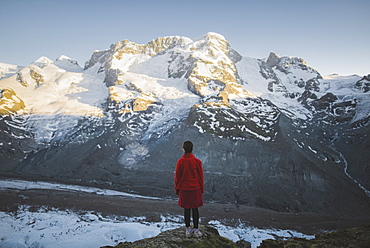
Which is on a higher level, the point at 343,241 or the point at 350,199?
the point at 343,241

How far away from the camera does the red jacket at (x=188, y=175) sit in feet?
19.7

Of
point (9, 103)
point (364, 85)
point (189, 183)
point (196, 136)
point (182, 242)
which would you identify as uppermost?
point (364, 85)

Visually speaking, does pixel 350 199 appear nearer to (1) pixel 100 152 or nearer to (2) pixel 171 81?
(1) pixel 100 152

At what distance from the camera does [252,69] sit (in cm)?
14662

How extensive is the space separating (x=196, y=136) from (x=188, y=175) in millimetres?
54201

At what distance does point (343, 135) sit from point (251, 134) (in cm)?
3455

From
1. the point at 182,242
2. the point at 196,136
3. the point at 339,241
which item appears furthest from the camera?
the point at 196,136

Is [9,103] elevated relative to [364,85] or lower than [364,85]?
lower

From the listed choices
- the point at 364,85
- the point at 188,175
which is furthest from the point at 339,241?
the point at 364,85

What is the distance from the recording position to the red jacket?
19.7ft

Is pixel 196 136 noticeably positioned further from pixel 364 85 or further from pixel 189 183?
pixel 364 85

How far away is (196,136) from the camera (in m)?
60.1

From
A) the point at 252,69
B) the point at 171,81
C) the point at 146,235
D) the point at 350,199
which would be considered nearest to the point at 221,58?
the point at 252,69

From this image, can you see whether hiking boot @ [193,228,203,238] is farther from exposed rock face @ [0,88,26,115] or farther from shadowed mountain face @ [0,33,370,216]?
exposed rock face @ [0,88,26,115]
